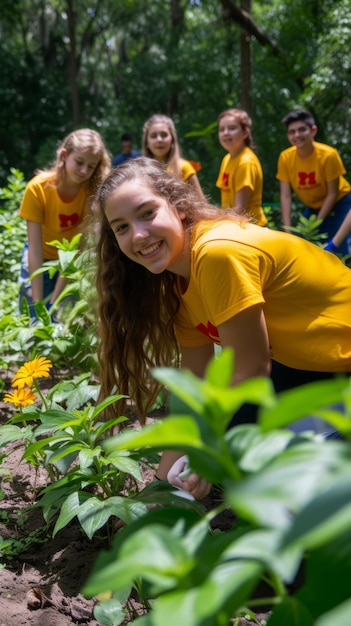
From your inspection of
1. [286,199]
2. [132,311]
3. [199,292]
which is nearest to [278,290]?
[199,292]

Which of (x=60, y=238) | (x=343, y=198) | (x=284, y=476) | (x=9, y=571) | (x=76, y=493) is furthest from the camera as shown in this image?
(x=343, y=198)

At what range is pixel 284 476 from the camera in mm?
530

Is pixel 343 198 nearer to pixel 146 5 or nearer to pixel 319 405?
pixel 319 405

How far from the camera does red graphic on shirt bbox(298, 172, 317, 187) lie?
5770 mm

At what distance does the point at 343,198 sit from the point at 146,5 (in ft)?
56.6

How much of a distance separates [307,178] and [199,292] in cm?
399

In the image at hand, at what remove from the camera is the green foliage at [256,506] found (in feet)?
1.64

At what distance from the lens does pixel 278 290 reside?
2.09 meters

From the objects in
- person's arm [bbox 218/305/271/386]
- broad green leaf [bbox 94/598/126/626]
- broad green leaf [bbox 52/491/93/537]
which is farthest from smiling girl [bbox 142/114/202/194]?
broad green leaf [bbox 94/598/126/626]

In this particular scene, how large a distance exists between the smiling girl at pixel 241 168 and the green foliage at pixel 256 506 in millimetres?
4534

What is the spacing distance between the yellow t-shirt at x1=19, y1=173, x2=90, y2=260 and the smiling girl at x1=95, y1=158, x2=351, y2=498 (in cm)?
192

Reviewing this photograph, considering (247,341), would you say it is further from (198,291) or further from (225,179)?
(225,179)

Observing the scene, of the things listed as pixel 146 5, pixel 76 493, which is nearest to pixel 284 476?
pixel 76 493

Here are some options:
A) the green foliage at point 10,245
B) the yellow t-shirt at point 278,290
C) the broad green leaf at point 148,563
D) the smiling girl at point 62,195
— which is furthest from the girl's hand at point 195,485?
the green foliage at point 10,245
